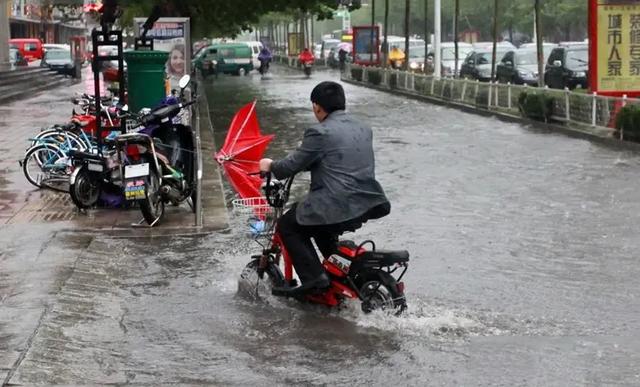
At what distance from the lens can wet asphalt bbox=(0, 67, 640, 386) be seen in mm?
6566

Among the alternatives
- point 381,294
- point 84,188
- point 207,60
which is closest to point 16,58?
point 207,60

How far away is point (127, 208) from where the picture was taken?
40.8 feet

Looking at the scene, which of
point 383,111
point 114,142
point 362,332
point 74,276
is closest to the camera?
point 362,332

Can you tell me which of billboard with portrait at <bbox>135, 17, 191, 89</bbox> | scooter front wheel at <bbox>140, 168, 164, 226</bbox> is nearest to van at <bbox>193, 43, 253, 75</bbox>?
billboard with portrait at <bbox>135, 17, 191, 89</bbox>

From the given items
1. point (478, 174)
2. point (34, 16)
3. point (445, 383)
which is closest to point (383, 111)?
point (478, 174)

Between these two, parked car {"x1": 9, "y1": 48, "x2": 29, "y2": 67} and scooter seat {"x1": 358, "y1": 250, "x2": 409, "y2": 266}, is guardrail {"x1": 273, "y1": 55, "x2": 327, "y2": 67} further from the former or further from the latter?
scooter seat {"x1": 358, "y1": 250, "x2": 409, "y2": 266}

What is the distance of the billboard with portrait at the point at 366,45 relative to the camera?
53812 millimetres

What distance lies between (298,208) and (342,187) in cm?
35

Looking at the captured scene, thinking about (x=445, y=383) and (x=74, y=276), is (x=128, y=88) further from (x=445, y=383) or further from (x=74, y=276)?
(x=445, y=383)

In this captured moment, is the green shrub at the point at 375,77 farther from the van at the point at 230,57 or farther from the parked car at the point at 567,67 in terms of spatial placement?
the van at the point at 230,57

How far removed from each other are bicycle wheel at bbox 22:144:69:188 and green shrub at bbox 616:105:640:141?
35.0 ft

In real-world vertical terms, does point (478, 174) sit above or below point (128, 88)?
below

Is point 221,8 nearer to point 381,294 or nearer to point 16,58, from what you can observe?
point 16,58

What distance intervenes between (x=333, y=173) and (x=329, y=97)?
0.53m
